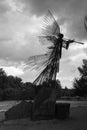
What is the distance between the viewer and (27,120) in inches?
410

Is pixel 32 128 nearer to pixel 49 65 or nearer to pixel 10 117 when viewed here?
pixel 10 117

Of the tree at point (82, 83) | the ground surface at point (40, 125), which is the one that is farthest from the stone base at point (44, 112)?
the tree at point (82, 83)

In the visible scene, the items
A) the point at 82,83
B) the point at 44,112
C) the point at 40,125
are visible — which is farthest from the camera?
the point at 82,83

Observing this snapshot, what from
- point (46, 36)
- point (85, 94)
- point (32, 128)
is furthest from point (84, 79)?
point (32, 128)

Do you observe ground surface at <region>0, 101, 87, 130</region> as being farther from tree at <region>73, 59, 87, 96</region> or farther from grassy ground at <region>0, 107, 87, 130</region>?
tree at <region>73, 59, 87, 96</region>

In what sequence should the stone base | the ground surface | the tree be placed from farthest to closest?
the tree < the stone base < the ground surface

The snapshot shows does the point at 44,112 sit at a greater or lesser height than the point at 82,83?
lesser

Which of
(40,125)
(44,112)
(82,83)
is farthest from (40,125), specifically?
(82,83)

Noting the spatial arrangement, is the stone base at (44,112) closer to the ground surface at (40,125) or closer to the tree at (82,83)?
the ground surface at (40,125)

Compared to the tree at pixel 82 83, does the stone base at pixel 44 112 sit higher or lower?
lower

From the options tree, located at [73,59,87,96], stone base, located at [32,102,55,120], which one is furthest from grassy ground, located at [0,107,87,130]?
tree, located at [73,59,87,96]

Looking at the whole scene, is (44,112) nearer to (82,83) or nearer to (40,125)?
(40,125)

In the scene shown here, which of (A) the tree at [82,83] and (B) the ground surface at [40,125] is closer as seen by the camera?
(B) the ground surface at [40,125]

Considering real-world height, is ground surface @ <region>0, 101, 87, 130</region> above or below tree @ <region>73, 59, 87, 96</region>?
below
